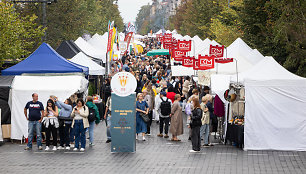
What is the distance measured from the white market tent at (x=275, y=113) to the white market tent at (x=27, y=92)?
233 inches

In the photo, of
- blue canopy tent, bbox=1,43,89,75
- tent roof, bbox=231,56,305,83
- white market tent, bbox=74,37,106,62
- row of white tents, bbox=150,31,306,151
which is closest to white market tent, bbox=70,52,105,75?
blue canopy tent, bbox=1,43,89,75

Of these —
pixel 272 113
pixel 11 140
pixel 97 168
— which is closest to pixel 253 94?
pixel 272 113

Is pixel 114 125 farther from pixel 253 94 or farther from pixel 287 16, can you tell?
pixel 287 16

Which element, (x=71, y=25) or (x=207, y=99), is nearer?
(x=207, y=99)

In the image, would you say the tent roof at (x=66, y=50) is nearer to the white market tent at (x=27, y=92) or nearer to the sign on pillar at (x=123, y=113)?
the white market tent at (x=27, y=92)

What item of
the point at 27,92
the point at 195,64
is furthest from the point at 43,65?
the point at 195,64

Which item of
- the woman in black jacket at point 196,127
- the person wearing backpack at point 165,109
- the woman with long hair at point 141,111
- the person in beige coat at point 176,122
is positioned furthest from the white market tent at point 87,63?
the woman in black jacket at point 196,127

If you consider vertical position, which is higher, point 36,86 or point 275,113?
point 36,86

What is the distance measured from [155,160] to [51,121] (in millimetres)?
3705

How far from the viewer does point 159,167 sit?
43.8ft

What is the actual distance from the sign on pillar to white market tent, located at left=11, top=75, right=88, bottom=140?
9.99 feet

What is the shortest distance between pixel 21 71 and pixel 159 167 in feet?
28.5

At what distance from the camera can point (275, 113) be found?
16.3 meters

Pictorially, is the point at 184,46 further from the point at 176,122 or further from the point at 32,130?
the point at 32,130
